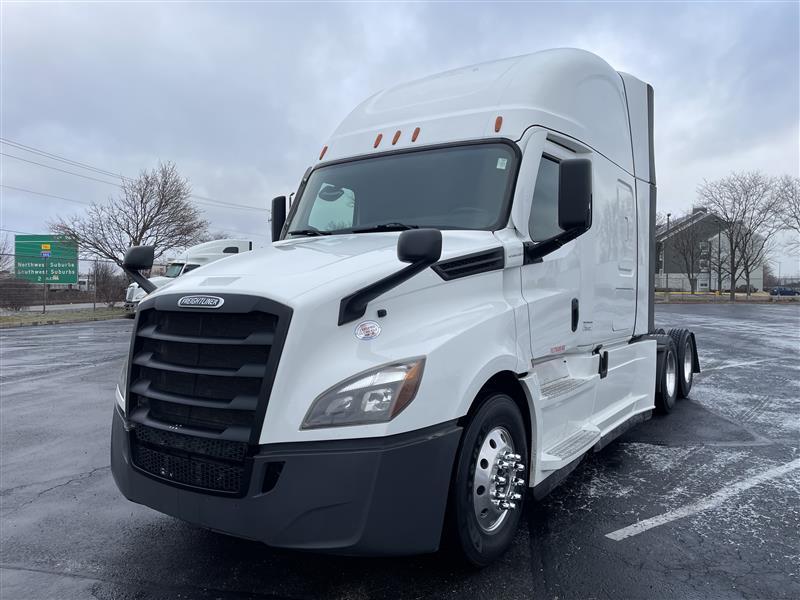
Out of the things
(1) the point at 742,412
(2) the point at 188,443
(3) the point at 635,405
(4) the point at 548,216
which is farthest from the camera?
(1) the point at 742,412

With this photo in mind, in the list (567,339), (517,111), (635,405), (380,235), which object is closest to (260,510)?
(380,235)

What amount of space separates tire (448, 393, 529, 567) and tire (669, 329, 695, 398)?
5.22 meters

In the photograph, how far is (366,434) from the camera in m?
2.54

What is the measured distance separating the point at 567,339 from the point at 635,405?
209 cm

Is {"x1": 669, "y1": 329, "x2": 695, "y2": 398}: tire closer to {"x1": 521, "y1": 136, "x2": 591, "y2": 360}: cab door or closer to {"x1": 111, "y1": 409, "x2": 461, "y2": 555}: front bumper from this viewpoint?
{"x1": 521, "y1": 136, "x2": 591, "y2": 360}: cab door

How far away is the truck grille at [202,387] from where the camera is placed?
265 centimetres

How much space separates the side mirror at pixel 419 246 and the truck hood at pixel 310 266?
0.75ft

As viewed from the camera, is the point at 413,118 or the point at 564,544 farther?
the point at 413,118

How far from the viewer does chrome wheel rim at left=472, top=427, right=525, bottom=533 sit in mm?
3096

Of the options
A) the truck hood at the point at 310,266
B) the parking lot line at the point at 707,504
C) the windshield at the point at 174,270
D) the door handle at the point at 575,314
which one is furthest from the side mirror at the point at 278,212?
the windshield at the point at 174,270

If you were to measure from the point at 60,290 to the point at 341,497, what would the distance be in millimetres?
47701

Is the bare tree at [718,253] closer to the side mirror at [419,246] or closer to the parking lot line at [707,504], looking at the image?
the parking lot line at [707,504]

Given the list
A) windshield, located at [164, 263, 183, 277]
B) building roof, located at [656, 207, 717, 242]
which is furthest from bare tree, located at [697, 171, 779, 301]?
windshield, located at [164, 263, 183, 277]

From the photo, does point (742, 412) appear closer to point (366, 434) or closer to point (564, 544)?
point (564, 544)
